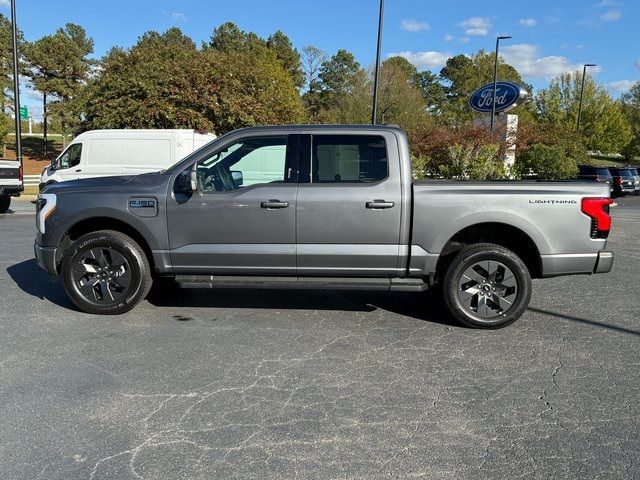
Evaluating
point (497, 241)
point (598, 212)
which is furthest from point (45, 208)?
point (598, 212)

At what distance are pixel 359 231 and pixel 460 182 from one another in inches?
45.4

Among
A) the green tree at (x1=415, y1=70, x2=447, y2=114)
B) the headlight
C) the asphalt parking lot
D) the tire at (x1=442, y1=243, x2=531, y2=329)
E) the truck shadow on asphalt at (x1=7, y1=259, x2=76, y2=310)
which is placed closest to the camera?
the asphalt parking lot

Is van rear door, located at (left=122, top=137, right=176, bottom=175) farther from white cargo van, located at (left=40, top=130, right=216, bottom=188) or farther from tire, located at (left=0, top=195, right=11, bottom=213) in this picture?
tire, located at (left=0, top=195, right=11, bottom=213)

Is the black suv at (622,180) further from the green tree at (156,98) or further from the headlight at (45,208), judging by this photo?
the headlight at (45,208)

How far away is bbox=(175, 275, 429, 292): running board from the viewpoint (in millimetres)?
4852

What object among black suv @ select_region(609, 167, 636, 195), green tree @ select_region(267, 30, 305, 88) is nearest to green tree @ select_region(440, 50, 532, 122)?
green tree @ select_region(267, 30, 305, 88)

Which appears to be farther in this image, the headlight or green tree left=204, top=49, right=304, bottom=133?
green tree left=204, top=49, right=304, bottom=133

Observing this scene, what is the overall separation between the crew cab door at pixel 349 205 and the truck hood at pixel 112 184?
Answer: 1.48 meters

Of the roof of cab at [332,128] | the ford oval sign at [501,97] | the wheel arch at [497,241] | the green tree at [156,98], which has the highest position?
the ford oval sign at [501,97]

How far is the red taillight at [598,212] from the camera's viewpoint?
471 cm

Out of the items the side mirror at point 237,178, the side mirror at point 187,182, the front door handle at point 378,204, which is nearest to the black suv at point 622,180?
the front door handle at point 378,204

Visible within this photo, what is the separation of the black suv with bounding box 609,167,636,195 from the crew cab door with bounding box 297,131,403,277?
80.1ft

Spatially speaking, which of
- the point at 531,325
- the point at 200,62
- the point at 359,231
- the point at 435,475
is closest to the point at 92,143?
the point at 200,62

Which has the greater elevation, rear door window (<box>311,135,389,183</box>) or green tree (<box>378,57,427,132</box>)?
green tree (<box>378,57,427,132</box>)
